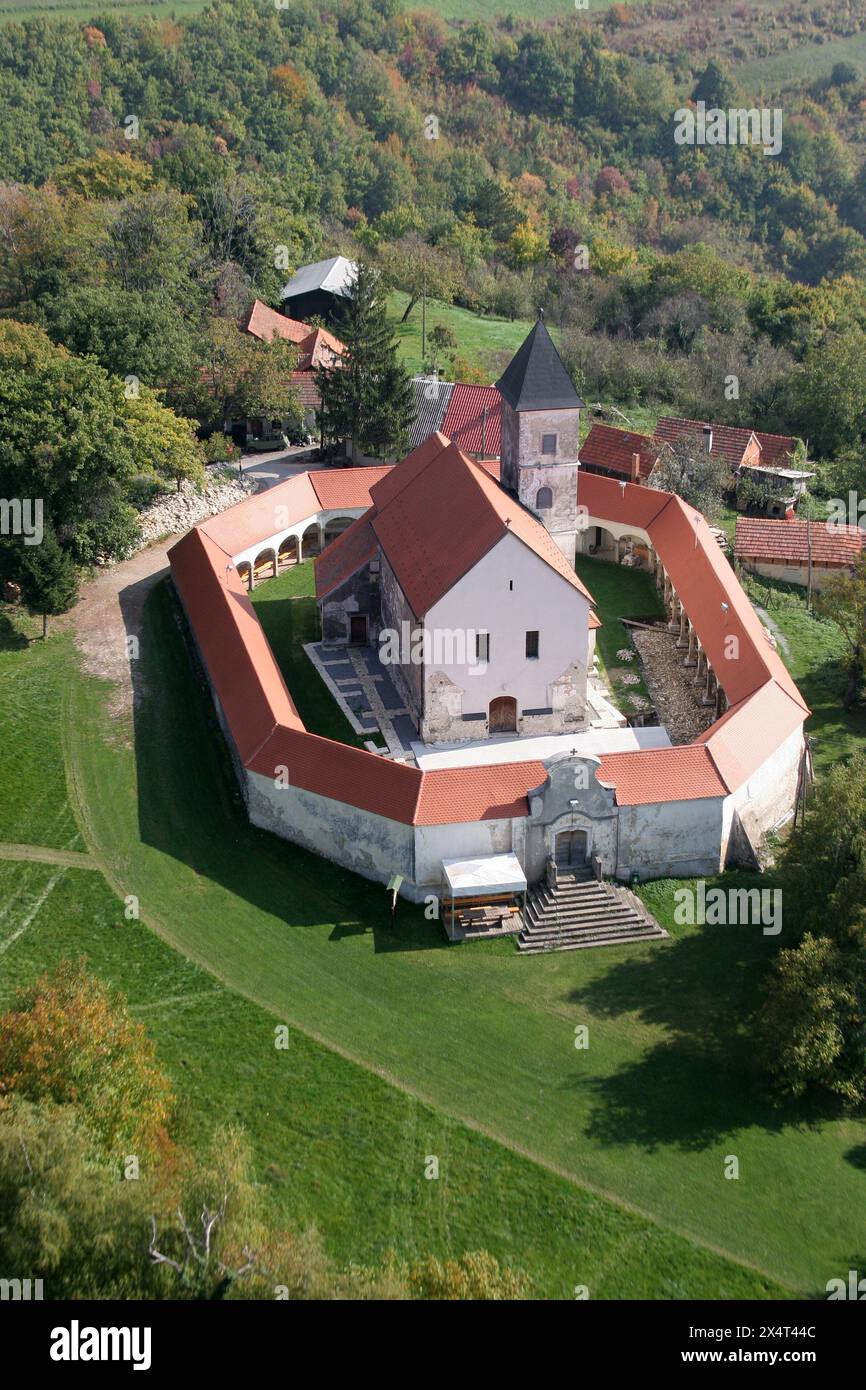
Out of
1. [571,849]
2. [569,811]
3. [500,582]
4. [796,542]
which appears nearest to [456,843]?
[569,811]

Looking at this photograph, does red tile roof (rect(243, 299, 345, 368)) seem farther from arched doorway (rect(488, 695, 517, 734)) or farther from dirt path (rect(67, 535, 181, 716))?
arched doorway (rect(488, 695, 517, 734))

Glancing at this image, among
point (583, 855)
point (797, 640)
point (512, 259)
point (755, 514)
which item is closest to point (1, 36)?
point (512, 259)

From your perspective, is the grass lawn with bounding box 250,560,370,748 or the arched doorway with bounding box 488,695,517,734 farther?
the grass lawn with bounding box 250,560,370,748

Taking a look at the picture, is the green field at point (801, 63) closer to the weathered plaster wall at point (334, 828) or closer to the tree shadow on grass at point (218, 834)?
the tree shadow on grass at point (218, 834)

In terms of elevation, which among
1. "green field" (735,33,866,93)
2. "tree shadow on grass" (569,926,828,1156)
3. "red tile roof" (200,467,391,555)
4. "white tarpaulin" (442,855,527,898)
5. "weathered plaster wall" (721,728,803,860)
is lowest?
"tree shadow on grass" (569,926,828,1156)

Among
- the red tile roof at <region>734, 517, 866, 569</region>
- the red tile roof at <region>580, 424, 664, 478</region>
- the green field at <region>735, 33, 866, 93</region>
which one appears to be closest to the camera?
the red tile roof at <region>734, 517, 866, 569</region>

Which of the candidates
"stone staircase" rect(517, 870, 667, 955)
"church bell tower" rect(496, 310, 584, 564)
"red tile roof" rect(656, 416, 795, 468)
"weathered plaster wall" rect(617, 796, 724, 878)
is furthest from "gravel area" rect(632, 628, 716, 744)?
"red tile roof" rect(656, 416, 795, 468)

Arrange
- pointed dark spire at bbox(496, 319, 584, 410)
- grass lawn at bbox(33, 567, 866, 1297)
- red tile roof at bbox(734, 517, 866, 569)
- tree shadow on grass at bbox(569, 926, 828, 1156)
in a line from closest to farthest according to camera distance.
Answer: grass lawn at bbox(33, 567, 866, 1297) < tree shadow on grass at bbox(569, 926, 828, 1156) < pointed dark spire at bbox(496, 319, 584, 410) < red tile roof at bbox(734, 517, 866, 569)
